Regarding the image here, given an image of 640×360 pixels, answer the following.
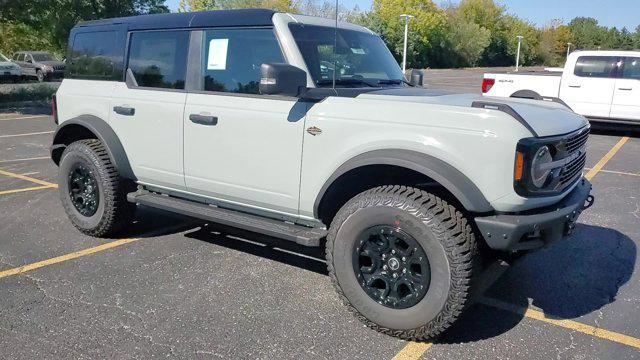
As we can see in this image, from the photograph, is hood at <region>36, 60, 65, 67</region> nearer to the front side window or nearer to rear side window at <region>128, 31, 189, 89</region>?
rear side window at <region>128, 31, 189, 89</region>

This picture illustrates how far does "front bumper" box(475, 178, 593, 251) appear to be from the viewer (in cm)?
289

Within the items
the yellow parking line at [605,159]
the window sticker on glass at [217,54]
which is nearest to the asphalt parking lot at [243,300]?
the window sticker on glass at [217,54]

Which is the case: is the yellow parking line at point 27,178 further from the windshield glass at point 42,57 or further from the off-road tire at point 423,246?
the windshield glass at point 42,57

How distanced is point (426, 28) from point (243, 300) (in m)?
65.6

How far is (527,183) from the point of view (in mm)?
2904

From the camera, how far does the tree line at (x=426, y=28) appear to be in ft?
55.3

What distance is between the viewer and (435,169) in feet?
9.93

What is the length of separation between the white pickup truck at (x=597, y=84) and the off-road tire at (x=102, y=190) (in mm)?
9739

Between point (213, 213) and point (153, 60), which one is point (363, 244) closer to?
point (213, 213)

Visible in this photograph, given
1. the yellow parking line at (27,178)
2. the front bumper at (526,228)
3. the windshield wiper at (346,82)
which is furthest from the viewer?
the yellow parking line at (27,178)

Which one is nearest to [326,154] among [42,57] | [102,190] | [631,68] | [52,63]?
[102,190]

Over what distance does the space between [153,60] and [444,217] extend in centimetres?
292

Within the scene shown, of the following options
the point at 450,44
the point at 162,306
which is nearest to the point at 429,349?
the point at 162,306

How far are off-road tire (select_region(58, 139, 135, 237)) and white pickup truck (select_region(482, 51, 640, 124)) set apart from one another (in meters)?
9.74
